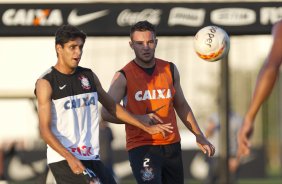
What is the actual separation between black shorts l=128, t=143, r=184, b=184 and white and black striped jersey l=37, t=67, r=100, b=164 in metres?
1.02

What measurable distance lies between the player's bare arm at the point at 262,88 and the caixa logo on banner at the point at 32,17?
755 cm

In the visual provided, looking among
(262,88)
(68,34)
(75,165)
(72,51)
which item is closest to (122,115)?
(72,51)

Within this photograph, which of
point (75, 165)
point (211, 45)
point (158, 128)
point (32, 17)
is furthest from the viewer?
point (32, 17)

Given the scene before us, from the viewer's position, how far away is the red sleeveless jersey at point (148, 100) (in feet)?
28.3

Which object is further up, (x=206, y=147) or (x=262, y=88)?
(x=262, y=88)

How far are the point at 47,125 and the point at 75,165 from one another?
422 millimetres

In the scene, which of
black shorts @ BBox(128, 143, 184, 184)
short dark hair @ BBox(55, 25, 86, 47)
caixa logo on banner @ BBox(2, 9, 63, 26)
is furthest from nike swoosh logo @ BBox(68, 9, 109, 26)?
short dark hair @ BBox(55, 25, 86, 47)

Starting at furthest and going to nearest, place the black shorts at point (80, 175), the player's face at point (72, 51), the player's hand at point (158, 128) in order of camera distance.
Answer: the player's hand at point (158, 128) → the player's face at point (72, 51) → the black shorts at point (80, 175)

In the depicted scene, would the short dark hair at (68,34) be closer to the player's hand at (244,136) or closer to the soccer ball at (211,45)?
the soccer ball at (211,45)

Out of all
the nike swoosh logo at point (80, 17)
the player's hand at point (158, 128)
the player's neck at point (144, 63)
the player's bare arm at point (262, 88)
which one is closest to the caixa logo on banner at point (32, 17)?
the nike swoosh logo at point (80, 17)

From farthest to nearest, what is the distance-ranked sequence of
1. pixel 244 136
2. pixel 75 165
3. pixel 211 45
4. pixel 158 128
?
Answer: pixel 211 45 → pixel 158 128 → pixel 75 165 → pixel 244 136

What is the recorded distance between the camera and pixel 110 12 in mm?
12320

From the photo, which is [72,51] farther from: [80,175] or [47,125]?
[80,175]

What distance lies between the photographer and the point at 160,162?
337 inches
